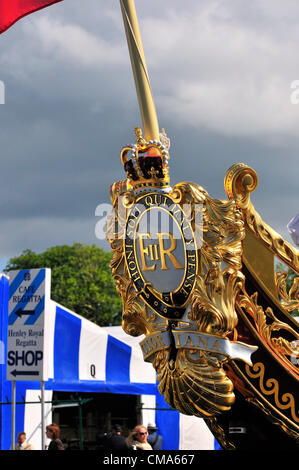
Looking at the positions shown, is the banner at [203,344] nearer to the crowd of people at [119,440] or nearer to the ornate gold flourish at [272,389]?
the ornate gold flourish at [272,389]

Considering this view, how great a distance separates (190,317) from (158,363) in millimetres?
511

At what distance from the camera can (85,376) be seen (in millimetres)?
12242

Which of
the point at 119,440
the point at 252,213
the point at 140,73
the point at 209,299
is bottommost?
the point at 119,440

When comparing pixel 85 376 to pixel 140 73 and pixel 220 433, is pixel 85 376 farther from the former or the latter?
pixel 140 73

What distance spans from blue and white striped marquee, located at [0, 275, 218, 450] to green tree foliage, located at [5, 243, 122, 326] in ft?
78.8

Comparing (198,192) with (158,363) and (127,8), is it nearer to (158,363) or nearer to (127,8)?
(158,363)

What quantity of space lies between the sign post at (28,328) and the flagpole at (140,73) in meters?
4.21

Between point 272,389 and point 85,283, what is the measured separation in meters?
33.1

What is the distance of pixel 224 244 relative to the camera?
16.9ft

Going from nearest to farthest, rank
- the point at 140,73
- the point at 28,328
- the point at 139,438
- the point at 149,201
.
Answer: the point at 149,201 → the point at 140,73 → the point at 139,438 → the point at 28,328

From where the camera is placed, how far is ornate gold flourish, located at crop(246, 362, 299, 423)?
5.35m

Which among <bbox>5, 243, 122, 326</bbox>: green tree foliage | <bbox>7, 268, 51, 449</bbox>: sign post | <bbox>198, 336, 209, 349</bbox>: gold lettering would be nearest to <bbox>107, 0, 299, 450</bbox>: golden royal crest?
<bbox>198, 336, 209, 349</bbox>: gold lettering

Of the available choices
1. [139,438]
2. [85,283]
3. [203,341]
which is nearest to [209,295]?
[203,341]
